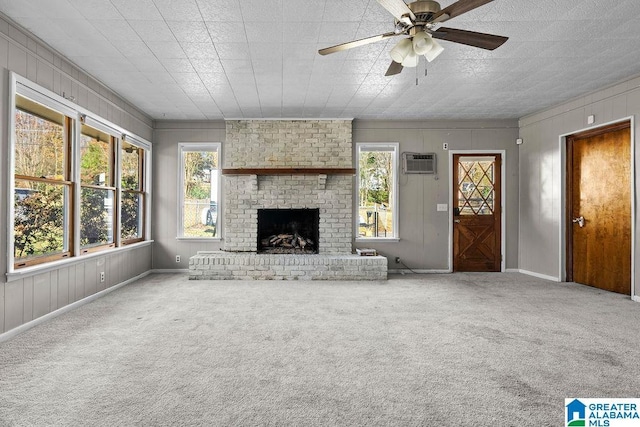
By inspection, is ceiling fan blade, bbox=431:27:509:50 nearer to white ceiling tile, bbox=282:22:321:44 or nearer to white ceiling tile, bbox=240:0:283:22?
white ceiling tile, bbox=282:22:321:44

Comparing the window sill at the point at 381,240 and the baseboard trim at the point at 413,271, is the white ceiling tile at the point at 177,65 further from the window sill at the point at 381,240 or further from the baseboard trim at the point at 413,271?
the baseboard trim at the point at 413,271

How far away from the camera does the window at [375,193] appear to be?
21.1 feet

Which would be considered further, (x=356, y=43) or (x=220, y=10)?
(x=220, y=10)

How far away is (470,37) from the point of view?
8.19 ft

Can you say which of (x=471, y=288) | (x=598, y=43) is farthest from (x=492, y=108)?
(x=471, y=288)

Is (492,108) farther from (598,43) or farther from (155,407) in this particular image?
(155,407)

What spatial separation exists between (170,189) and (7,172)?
10.7 ft

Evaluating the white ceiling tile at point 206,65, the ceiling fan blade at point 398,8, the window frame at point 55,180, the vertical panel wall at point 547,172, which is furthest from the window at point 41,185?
the vertical panel wall at point 547,172

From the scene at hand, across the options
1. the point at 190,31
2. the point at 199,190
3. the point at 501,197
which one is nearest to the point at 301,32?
the point at 190,31

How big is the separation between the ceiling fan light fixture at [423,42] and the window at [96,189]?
3897 millimetres

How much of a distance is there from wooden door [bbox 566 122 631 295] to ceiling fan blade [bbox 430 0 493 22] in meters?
3.78

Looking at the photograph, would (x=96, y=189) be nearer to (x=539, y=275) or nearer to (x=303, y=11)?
(x=303, y=11)

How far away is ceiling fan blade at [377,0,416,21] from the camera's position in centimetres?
213

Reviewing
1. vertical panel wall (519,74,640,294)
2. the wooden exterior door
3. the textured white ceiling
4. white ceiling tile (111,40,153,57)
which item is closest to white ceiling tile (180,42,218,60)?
the textured white ceiling
